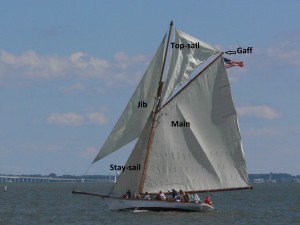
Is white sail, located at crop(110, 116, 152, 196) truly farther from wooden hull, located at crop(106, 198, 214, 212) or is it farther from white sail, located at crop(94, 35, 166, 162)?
wooden hull, located at crop(106, 198, 214, 212)

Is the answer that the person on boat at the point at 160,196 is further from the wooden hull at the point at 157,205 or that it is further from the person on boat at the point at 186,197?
the person on boat at the point at 186,197

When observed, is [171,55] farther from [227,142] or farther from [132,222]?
[132,222]

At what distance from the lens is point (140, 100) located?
74.2 m

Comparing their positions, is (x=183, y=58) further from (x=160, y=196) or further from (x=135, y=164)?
(x=160, y=196)

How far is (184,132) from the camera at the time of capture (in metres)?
75.4

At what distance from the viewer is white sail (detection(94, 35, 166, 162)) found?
7244cm

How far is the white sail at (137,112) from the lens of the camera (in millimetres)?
72438

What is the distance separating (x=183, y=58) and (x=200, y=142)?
7.32m

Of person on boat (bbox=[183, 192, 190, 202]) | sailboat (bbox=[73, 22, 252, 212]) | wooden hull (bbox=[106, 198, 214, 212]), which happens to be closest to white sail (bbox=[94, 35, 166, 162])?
sailboat (bbox=[73, 22, 252, 212])

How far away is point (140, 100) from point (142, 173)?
6.37m

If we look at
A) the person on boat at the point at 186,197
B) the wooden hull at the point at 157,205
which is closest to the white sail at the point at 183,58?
the person on boat at the point at 186,197

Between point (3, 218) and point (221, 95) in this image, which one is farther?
point (3, 218)

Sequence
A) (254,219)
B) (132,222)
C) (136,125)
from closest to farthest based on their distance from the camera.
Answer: (132,222) < (136,125) < (254,219)

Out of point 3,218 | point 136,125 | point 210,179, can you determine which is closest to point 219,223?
point 210,179
